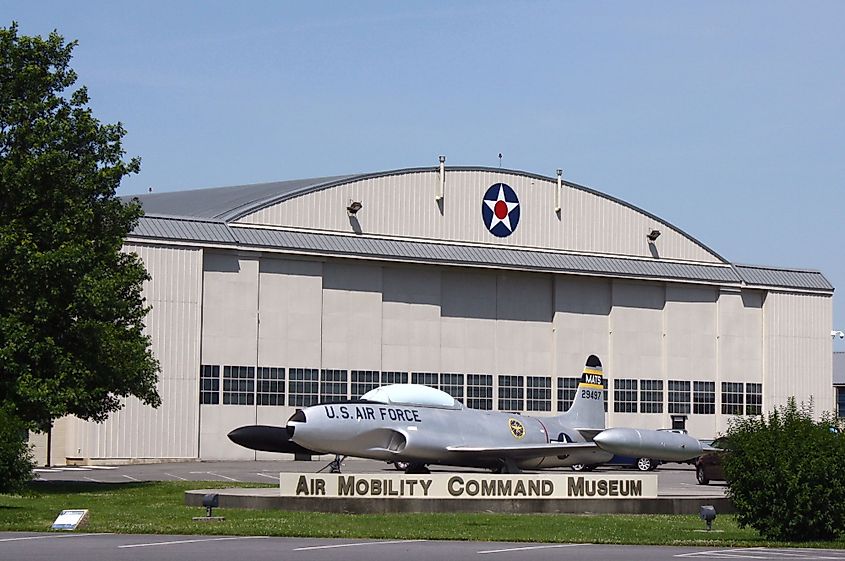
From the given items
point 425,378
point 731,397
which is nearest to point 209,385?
point 425,378

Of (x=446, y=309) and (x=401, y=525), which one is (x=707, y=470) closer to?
(x=446, y=309)

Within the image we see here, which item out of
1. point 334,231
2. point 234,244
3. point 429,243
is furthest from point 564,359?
point 234,244

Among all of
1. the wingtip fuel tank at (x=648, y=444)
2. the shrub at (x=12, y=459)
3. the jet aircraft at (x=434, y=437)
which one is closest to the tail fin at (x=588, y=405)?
the jet aircraft at (x=434, y=437)

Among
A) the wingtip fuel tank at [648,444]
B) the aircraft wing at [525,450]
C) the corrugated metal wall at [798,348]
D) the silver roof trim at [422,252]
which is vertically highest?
the silver roof trim at [422,252]

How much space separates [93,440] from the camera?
5525 centimetres

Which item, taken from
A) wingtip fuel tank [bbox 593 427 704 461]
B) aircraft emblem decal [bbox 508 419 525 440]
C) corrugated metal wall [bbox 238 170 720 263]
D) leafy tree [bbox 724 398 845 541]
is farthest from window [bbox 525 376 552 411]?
leafy tree [bbox 724 398 845 541]

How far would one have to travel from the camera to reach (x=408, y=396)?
137 feet

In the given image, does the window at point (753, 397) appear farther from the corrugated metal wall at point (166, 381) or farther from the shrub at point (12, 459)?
the shrub at point (12, 459)

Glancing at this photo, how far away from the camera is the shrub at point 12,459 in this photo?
31.0 metres

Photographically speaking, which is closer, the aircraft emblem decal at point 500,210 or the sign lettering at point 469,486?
the sign lettering at point 469,486

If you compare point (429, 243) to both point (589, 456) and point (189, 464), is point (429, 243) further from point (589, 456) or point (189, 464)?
point (589, 456)

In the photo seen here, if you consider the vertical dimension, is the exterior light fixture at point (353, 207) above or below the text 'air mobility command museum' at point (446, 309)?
above

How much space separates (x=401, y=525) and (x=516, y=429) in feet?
55.9

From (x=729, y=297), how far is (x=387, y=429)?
1495 inches
